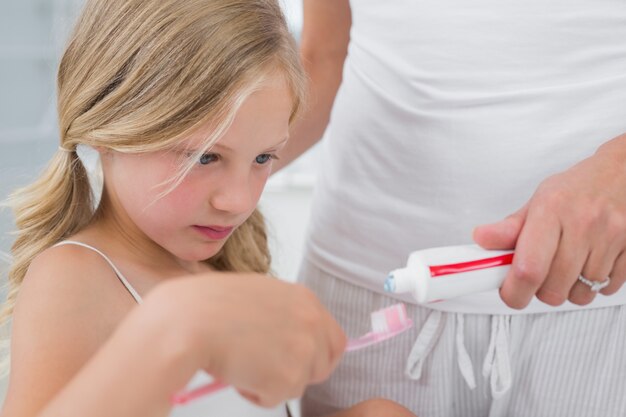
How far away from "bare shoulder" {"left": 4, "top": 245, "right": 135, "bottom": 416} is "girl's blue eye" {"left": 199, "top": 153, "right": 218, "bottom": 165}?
0.14 metres

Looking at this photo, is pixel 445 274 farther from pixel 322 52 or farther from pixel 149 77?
pixel 322 52

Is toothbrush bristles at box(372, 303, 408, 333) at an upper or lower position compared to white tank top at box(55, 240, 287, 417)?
upper

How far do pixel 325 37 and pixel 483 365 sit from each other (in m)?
0.51

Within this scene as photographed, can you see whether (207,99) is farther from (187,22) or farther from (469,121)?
(469,121)

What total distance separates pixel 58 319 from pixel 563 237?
0.44m

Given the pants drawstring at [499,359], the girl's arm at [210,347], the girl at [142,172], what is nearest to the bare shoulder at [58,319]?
the girl at [142,172]

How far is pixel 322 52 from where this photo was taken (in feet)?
3.77

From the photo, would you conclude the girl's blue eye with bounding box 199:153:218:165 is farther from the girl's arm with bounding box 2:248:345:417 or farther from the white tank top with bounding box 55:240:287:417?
the girl's arm with bounding box 2:248:345:417

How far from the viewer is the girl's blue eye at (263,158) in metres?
0.84

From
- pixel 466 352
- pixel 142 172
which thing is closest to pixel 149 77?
pixel 142 172

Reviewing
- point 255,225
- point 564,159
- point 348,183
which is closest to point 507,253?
point 564,159

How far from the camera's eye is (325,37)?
1150 millimetres

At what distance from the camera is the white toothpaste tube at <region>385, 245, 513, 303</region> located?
641 mm

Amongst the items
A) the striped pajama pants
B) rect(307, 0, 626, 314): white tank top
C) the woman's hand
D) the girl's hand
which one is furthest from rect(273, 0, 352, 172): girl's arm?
the girl's hand
